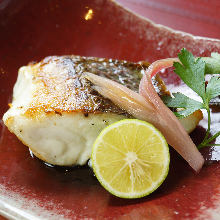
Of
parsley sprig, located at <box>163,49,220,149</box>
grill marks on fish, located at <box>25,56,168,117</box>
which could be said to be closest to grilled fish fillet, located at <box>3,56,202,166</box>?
grill marks on fish, located at <box>25,56,168,117</box>

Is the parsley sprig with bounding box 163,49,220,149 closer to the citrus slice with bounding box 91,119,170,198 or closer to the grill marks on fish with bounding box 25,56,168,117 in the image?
the grill marks on fish with bounding box 25,56,168,117

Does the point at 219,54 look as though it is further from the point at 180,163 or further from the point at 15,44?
the point at 15,44

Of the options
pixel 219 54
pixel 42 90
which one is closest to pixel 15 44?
pixel 42 90

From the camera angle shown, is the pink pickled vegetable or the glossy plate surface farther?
the pink pickled vegetable

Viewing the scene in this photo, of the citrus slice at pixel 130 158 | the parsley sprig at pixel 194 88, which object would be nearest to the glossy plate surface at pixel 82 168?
the citrus slice at pixel 130 158

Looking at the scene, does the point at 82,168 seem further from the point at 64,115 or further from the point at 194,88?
the point at 194,88

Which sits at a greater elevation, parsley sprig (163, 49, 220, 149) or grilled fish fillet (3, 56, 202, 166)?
parsley sprig (163, 49, 220, 149)
